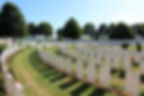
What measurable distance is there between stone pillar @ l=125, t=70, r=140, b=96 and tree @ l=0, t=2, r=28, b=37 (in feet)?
124

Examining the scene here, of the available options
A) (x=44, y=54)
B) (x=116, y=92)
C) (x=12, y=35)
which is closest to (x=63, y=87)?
(x=116, y=92)

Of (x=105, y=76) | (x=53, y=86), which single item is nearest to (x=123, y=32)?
(x=105, y=76)

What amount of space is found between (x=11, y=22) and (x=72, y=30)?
14543 mm

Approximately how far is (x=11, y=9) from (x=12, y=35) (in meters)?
5.55

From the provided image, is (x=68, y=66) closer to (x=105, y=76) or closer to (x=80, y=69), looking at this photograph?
(x=80, y=69)

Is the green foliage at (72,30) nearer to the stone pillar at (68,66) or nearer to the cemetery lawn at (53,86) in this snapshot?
the stone pillar at (68,66)

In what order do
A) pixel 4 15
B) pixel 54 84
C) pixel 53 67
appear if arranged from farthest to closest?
1. pixel 4 15
2. pixel 53 67
3. pixel 54 84

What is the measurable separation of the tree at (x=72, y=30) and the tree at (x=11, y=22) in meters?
10.9

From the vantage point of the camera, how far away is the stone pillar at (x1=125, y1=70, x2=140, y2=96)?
20.3 ft

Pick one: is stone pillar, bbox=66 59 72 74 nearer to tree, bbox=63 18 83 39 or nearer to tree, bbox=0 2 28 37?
tree, bbox=0 2 28 37

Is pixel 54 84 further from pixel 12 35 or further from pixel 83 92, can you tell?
pixel 12 35

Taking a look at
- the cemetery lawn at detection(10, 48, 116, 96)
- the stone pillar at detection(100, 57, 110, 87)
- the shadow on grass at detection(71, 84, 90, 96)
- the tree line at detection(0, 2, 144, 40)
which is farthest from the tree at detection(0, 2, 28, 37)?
the stone pillar at detection(100, 57, 110, 87)

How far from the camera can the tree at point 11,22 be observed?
41344mm

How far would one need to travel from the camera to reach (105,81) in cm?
731
